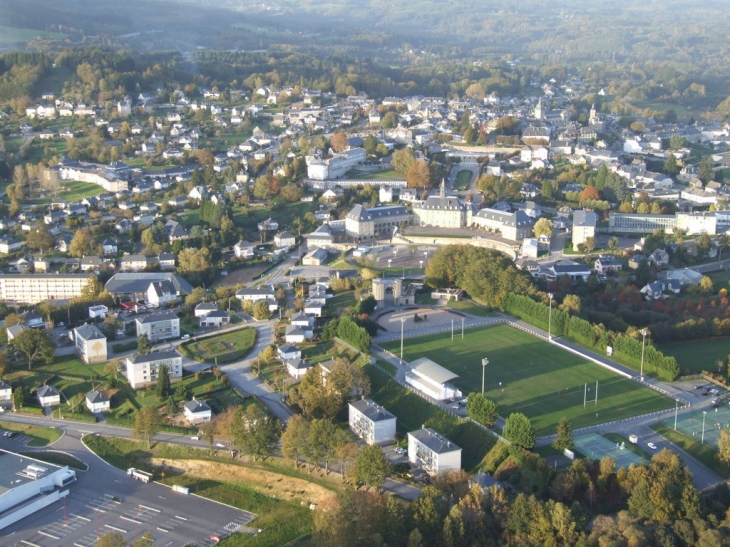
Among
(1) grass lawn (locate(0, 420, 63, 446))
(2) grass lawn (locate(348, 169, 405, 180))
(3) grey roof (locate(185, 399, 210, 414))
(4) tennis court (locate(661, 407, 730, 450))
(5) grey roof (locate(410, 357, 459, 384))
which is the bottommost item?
(1) grass lawn (locate(0, 420, 63, 446))

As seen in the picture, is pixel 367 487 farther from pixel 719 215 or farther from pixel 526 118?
pixel 526 118

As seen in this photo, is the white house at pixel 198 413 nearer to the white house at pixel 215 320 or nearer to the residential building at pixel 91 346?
the residential building at pixel 91 346

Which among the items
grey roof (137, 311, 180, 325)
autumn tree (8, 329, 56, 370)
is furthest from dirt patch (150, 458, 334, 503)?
grey roof (137, 311, 180, 325)

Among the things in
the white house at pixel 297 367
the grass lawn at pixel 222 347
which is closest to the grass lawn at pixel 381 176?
the grass lawn at pixel 222 347

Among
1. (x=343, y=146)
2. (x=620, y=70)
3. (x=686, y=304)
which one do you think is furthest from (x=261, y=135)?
(x=620, y=70)

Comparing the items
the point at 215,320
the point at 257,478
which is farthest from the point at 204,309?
the point at 257,478

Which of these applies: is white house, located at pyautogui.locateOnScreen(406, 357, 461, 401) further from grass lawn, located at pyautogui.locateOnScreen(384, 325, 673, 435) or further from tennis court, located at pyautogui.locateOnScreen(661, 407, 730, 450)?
tennis court, located at pyautogui.locateOnScreen(661, 407, 730, 450)
